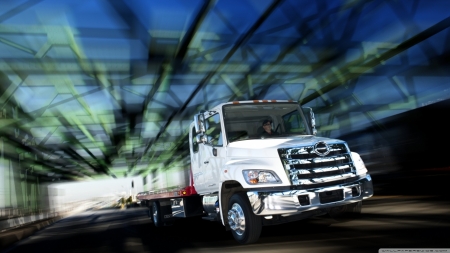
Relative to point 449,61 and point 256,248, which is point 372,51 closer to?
point 449,61

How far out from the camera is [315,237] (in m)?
7.89

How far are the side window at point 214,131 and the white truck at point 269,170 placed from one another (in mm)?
20

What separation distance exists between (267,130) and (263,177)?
1656 mm

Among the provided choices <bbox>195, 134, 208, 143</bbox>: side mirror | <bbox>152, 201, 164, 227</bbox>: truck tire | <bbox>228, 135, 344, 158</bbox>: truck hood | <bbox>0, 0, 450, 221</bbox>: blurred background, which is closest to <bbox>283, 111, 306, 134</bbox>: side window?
<bbox>228, 135, 344, 158</bbox>: truck hood

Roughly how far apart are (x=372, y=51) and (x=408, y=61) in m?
2.38

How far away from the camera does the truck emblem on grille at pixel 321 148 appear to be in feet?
24.8

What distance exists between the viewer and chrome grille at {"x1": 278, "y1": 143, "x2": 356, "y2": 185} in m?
7.34

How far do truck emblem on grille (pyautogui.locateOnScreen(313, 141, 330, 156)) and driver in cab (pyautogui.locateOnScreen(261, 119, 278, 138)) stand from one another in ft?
4.11

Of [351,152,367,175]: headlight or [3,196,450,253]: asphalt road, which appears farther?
[351,152,367,175]: headlight

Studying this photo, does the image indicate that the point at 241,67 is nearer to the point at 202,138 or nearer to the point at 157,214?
the point at 157,214

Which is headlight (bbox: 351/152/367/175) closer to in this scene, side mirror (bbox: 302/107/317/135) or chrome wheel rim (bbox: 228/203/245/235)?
side mirror (bbox: 302/107/317/135)

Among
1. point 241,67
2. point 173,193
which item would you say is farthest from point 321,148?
point 241,67

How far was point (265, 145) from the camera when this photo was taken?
309 inches

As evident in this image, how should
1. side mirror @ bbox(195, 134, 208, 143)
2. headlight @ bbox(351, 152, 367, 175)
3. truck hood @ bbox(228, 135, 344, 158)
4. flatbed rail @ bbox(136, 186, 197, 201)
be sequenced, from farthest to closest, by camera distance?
flatbed rail @ bbox(136, 186, 197, 201), side mirror @ bbox(195, 134, 208, 143), headlight @ bbox(351, 152, 367, 175), truck hood @ bbox(228, 135, 344, 158)
